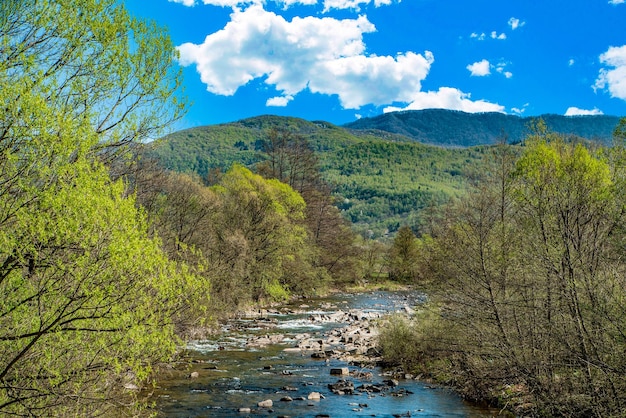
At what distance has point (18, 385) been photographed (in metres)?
8.84

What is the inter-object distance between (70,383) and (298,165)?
6318 cm

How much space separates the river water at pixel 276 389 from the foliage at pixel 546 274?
2894mm

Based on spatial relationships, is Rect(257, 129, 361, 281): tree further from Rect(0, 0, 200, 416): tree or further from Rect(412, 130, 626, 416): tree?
Rect(0, 0, 200, 416): tree

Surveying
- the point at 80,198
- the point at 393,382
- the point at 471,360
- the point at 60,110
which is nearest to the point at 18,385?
the point at 80,198

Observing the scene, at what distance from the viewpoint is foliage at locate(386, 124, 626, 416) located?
11.1 m

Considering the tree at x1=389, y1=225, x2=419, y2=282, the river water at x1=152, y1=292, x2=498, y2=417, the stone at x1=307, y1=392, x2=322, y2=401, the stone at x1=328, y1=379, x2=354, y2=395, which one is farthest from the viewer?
the tree at x1=389, y1=225, x2=419, y2=282

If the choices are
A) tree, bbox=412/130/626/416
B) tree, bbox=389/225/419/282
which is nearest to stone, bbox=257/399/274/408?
tree, bbox=412/130/626/416

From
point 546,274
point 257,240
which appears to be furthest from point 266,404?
point 257,240

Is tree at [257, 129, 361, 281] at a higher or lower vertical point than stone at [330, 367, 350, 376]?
higher

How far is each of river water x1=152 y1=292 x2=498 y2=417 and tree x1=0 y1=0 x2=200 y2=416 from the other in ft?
28.4

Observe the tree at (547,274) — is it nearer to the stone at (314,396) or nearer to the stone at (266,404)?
the stone at (314,396)

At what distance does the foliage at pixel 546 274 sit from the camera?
11062 millimetres

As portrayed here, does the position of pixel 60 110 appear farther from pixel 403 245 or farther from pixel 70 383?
pixel 403 245

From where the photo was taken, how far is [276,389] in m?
20.7
